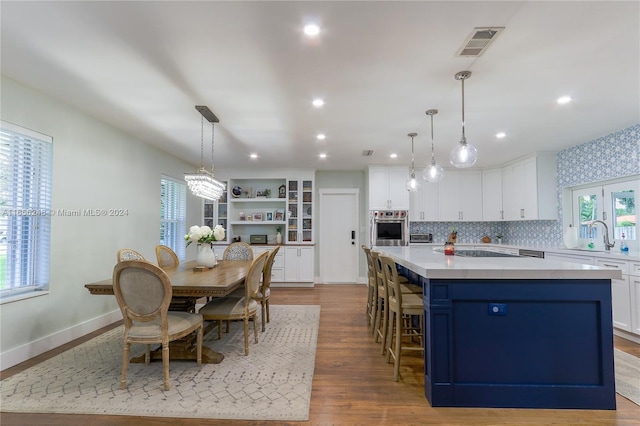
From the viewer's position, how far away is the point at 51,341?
307cm

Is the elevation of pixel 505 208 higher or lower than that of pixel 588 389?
higher

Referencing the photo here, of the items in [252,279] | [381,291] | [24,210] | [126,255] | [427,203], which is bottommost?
[381,291]

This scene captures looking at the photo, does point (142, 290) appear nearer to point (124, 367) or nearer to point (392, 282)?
point (124, 367)

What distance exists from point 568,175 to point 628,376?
3.20m

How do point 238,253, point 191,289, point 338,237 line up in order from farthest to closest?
point 338,237
point 238,253
point 191,289

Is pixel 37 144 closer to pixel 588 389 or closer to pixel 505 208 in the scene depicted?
pixel 588 389

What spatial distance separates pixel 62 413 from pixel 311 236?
4878 millimetres

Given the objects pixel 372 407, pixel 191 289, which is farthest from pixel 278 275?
pixel 372 407

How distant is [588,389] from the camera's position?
2094 millimetres

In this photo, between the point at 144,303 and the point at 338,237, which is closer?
the point at 144,303

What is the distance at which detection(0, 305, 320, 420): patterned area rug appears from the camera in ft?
6.81

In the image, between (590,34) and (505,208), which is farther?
(505,208)

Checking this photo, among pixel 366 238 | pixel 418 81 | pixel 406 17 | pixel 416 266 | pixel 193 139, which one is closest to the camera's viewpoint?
pixel 406 17

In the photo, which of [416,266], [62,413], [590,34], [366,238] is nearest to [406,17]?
[590,34]
